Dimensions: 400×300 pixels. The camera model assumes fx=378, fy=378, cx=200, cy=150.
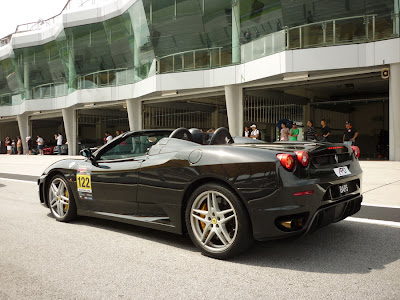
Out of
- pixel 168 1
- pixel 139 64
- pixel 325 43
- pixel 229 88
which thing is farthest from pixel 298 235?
pixel 139 64

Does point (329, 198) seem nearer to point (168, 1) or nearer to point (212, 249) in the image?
point (212, 249)

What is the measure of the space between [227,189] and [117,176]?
1.52 metres

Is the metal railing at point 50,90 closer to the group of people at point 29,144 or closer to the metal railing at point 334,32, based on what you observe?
the group of people at point 29,144

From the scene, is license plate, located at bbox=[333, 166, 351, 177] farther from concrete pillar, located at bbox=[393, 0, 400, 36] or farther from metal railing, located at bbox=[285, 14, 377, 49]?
concrete pillar, located at bbox=[393, 0, 400, 36]

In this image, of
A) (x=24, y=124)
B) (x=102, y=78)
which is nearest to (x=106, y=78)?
(x=102, y=78)

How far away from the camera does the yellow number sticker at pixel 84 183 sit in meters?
4.68

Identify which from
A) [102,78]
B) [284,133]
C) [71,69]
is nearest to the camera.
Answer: [284,133]

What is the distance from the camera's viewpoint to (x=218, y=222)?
11.3 ft

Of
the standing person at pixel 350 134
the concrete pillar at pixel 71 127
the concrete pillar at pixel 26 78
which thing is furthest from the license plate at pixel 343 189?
the concrete pillar at pixel 26 78

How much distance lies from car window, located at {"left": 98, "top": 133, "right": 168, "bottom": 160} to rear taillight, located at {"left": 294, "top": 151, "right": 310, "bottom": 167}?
6.55ft

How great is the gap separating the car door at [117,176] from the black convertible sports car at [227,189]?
12mm

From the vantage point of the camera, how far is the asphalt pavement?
274 centimetres

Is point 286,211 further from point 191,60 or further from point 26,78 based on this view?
point 26,78

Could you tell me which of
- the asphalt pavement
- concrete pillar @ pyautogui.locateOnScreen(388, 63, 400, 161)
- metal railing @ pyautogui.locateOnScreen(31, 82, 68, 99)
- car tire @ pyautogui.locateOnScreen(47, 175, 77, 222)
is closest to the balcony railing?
metal railing @ pyautogui.locateOnScreen(31, 82, 68, 99)
